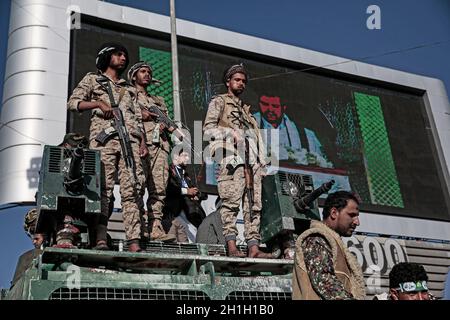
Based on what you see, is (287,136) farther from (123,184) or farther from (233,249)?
(123,184)

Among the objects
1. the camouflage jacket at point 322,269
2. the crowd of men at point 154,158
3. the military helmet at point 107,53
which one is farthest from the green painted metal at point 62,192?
the camouflage jacket at point 322,269

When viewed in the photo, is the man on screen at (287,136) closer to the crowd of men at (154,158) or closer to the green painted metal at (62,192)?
the crowd of men at (154,158)

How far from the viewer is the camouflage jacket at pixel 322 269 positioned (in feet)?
8.87

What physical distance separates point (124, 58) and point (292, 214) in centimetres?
201

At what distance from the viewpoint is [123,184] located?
176 inches

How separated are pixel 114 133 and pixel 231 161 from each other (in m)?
1.01

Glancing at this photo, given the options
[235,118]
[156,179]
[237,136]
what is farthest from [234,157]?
[156,179]

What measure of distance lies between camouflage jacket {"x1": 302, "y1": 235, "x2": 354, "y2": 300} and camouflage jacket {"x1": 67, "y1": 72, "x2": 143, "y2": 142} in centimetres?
225

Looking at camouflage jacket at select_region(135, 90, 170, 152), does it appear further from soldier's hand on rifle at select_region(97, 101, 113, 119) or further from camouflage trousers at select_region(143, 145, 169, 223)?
soldier's hand on rifle at select_region(97, 101, 113, 119)

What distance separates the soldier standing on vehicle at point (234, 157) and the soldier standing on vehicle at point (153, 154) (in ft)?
1.49

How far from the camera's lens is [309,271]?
2.81m

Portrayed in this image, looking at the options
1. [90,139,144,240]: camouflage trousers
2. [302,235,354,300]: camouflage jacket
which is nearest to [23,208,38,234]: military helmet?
[90,139,144,240]: camouflage trousers

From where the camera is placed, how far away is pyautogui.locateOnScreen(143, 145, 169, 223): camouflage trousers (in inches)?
193
